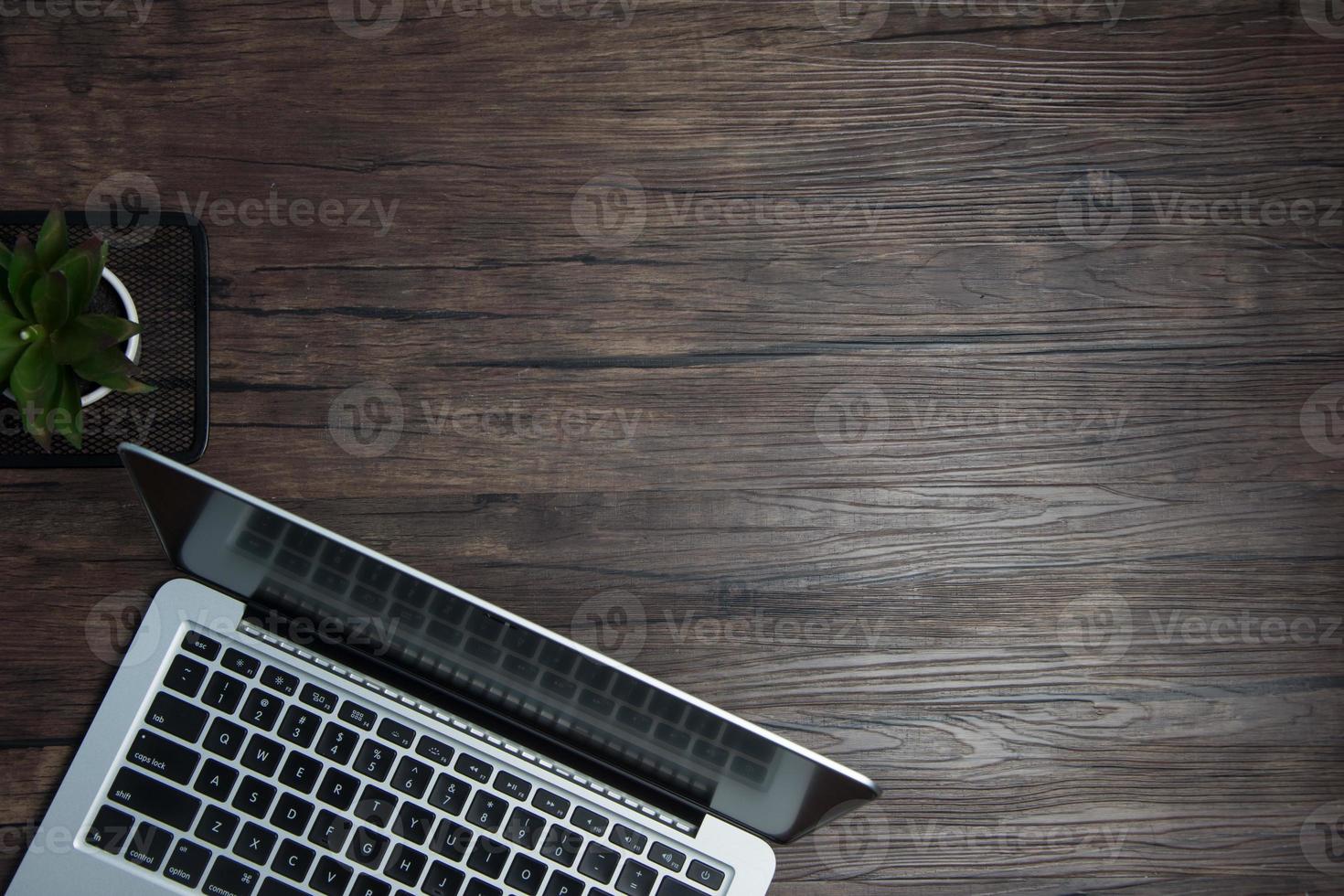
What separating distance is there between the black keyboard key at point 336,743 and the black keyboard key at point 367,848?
6 centimetres

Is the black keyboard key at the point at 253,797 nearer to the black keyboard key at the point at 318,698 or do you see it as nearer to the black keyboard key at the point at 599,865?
the black keyboard key at the point at 318,698

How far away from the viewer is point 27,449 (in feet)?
2.62

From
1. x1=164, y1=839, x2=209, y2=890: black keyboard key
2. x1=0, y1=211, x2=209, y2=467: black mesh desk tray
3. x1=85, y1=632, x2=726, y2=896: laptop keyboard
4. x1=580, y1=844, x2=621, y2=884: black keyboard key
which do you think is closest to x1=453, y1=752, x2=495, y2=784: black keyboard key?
x1=85, y1=632, x2=726, y2=896: laptop keyboard

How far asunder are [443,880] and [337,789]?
114 mm

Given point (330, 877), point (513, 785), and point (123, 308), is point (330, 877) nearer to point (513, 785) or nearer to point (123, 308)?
point (513, 785)

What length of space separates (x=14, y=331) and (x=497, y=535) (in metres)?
0.40

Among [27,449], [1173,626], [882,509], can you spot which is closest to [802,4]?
[882,509]

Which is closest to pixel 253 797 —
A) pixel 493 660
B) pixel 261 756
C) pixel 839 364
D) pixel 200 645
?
pixel 261 756

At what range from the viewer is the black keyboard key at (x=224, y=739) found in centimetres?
75

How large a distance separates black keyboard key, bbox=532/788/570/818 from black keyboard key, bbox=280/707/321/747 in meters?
0.19

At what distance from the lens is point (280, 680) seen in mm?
764

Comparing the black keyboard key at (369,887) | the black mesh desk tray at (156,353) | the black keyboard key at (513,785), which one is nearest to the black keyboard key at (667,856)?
the black keyboard key at (513,785)

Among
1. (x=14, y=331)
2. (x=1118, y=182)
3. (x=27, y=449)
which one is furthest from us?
(x=1118, y=182)

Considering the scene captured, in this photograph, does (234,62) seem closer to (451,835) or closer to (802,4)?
(802,4)
